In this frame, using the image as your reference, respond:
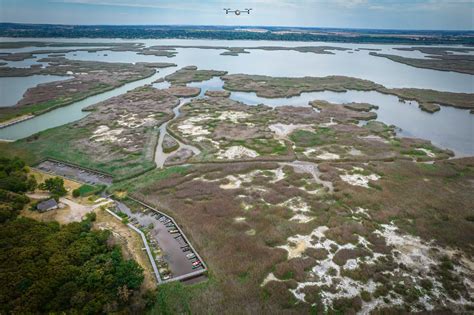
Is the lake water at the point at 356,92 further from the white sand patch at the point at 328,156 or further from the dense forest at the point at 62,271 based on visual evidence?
the dense forest at the point at 62,271

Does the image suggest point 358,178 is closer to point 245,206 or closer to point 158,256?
point 245,206

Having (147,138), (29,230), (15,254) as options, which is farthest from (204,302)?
(147,138)

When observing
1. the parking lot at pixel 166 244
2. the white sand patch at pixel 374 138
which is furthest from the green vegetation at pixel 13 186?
the white sand patch at pixel 374 138

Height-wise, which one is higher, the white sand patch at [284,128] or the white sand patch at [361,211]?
the white sand patch at [284,128]

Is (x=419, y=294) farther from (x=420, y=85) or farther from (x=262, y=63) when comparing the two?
(x=262, y=63)

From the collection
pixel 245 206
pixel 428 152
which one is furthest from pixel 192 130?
pixel 428 152
